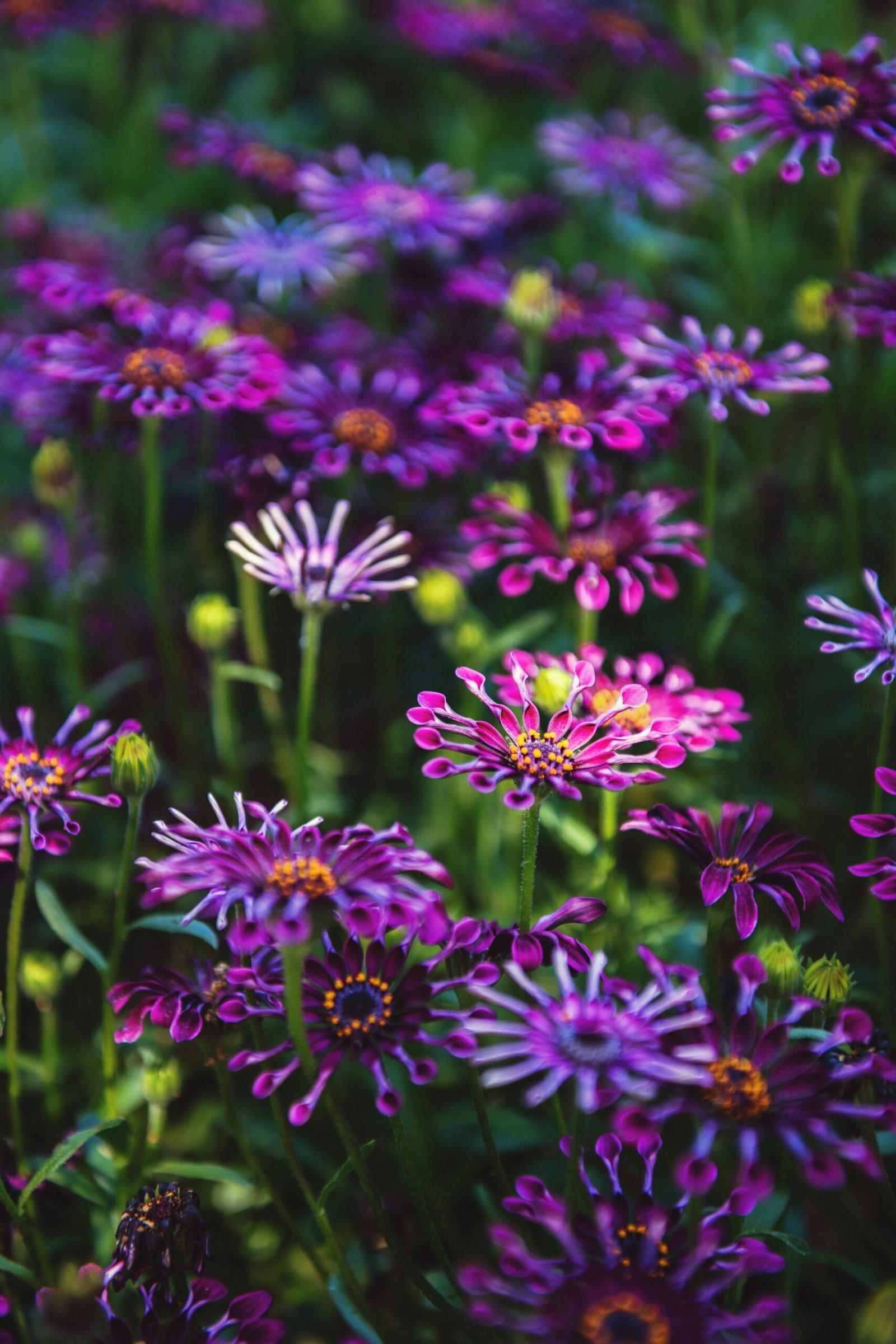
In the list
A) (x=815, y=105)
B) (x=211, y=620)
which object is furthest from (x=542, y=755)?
(x=815, y=105)

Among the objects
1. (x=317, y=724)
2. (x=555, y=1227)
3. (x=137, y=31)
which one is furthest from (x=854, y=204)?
(x=137, y=31)

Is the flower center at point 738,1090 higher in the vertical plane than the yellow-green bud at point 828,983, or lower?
higher

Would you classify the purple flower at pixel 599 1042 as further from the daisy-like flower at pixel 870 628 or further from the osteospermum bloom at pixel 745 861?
the daisy-like flower at pixel 870 628

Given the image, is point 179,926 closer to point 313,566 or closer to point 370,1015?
point 370,1015

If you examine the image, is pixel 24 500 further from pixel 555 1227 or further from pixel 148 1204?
pixel 555 1227

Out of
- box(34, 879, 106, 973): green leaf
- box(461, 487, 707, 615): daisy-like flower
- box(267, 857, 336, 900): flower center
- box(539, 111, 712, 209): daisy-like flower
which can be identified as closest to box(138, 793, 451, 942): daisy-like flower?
box(267, 857, 336, 900): flower center

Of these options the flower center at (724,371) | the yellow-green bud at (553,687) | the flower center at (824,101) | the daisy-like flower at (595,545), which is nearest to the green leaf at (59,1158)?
the yellow-green bud at (553,687)
